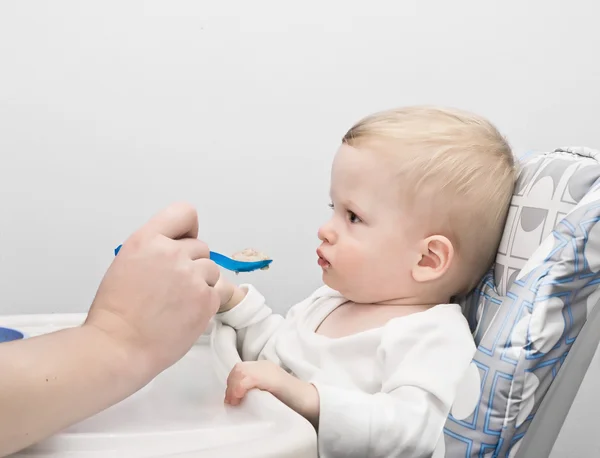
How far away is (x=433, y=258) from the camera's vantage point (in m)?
0.74

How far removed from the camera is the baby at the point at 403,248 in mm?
678

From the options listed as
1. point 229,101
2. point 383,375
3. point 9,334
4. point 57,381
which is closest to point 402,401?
point 383,375

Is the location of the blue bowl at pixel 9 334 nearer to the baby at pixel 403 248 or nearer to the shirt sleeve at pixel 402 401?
the baby at pixel 403 248

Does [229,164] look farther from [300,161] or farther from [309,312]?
[309,312]

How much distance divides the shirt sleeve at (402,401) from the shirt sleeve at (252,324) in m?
0.20

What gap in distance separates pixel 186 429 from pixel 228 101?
2.60 feet

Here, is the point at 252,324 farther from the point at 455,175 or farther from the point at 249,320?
the point at 455,175

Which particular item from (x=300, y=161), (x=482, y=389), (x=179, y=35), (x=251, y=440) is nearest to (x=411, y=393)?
(x=482, y=389)

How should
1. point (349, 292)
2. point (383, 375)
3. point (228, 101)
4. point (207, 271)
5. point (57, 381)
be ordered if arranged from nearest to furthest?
point (57, 381) < point (207, 271) < point (383, 375) < point (349, 292) < point (228, 101)

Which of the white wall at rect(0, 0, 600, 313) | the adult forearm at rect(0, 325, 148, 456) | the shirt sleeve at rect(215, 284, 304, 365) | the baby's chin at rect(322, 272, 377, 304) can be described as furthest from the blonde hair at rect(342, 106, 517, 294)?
the white wall at rect(0, 0, 600, 313)

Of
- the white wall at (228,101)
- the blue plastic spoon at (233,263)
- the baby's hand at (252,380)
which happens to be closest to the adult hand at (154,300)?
the baby's hand at (252,380)

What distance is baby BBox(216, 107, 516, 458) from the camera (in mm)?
678

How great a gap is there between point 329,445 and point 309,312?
24 cm

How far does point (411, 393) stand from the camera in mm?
622
